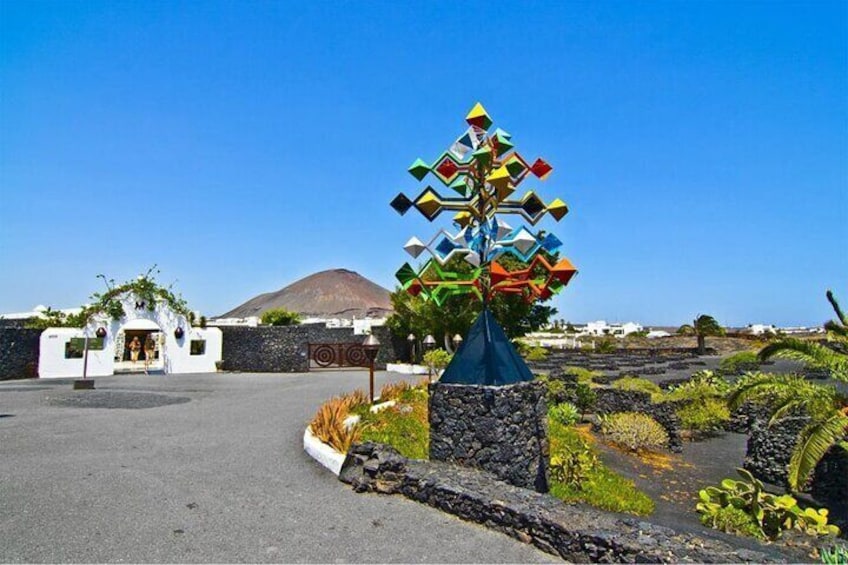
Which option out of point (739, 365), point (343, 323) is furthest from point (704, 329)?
point (343, 323)

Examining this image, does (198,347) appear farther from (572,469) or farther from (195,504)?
(572,469)

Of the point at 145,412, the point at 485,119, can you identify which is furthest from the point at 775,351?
the point at 145,412

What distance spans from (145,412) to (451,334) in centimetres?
1745

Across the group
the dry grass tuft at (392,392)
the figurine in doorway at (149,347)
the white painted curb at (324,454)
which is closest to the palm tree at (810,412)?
the white painted curb at (324,454)

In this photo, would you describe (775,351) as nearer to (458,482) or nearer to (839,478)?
(839,478)

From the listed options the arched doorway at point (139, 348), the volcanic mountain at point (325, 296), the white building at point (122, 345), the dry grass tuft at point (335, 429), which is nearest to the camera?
the dry grass tuft at point (335, 429)

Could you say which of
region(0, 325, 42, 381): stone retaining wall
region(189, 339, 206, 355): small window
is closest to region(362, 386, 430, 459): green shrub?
region(189, 339, 206, 355): small window

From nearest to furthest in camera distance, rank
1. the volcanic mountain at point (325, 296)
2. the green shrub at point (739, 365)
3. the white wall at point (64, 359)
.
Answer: the white wall at point (64, 359), the green shrub at point (739, 365), the volcanic mountain at point (325, 296)

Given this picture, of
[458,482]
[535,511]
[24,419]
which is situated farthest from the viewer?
[24,419]

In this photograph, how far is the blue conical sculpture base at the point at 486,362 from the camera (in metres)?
8.48

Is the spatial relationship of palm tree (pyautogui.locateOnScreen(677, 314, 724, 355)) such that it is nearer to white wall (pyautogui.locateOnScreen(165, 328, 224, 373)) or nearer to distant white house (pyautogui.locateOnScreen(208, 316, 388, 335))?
distant white house (pyautogui.locateOnScreen(208, 316, 388, 335))

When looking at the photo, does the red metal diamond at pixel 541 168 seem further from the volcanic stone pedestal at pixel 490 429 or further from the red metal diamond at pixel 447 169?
the volcanic stone pedestal at pixel 490 429

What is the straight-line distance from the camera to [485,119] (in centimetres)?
931

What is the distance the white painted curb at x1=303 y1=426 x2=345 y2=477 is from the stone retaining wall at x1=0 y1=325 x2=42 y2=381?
19.7 m
